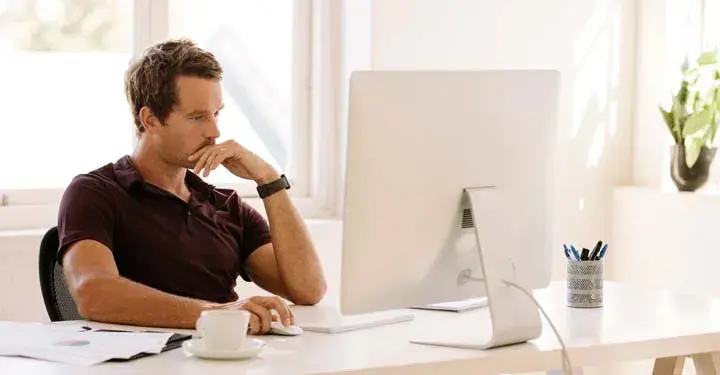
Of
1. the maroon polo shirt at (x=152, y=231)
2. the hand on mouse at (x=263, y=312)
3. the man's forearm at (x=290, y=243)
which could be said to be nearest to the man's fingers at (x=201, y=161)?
the maroon polo shirt at (x=152, y=231)

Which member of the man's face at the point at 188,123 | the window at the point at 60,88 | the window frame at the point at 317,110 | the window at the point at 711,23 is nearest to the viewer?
the man's face at the point at 188,123

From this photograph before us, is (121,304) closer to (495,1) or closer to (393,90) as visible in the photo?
(393,90)

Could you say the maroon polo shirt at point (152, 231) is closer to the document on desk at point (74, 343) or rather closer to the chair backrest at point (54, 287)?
the chair backrest at point (54, 287)

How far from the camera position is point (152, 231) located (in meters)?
2.62

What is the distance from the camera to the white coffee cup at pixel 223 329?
1908 mm

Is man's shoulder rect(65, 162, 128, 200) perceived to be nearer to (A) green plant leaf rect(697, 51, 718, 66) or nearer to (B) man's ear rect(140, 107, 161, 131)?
(B) man's ear rect(140, 107, 161, 131)

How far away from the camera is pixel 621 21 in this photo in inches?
167

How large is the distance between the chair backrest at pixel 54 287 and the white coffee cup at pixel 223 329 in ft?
2.13

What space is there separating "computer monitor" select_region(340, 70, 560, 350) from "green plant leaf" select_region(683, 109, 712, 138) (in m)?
1.76

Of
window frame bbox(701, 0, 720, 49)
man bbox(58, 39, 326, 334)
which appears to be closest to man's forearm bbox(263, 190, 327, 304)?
man bbox(58, 39, 326, 334)

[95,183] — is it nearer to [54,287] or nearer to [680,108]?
[54,287]

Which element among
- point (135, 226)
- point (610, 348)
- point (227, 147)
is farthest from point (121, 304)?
point (610, 348)

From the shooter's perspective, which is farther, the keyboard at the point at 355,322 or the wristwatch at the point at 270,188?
the wristwatch at the point at 270,188

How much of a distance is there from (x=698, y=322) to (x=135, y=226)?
1.21 metres
